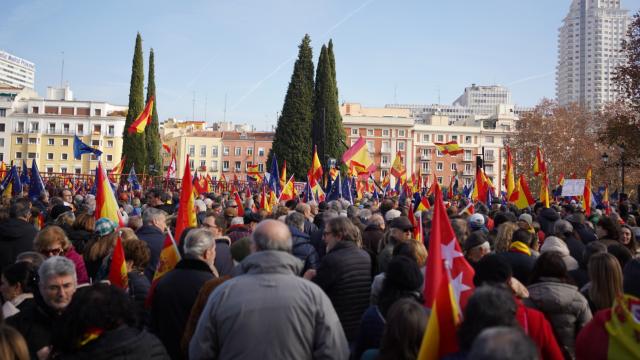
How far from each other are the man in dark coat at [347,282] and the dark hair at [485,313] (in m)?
2.23

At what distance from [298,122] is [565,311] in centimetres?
4939

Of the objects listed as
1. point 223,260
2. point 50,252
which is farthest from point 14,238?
point 223,260

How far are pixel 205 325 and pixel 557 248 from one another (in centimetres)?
426

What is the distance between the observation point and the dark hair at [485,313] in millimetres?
3190

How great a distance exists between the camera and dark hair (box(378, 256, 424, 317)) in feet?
14.4

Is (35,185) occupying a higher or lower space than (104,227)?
higher

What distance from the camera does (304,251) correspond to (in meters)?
7.07

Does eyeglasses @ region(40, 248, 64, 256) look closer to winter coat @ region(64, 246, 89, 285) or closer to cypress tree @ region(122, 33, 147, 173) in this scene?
winter coat @ region(64, 246, 89, 285)

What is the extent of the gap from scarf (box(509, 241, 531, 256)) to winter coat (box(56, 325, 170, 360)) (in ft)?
13.7

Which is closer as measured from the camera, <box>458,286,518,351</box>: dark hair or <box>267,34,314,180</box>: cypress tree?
<box>458,286,518,351</box>: dark hair

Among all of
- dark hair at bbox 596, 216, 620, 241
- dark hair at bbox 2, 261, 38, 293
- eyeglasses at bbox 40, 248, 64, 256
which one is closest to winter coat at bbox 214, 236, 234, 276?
eyeglasses at bbox 40, 248, 64, 256

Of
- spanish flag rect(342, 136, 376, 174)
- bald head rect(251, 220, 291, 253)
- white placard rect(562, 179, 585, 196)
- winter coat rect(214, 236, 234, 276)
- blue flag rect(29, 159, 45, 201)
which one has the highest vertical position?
spanish flag rect(342, 136, 376, 174)

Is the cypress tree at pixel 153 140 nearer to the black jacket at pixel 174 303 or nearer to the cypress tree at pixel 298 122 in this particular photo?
the cypress tree at pixel 298 122

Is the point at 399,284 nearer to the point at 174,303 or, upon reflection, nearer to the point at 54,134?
the point at 174,303
